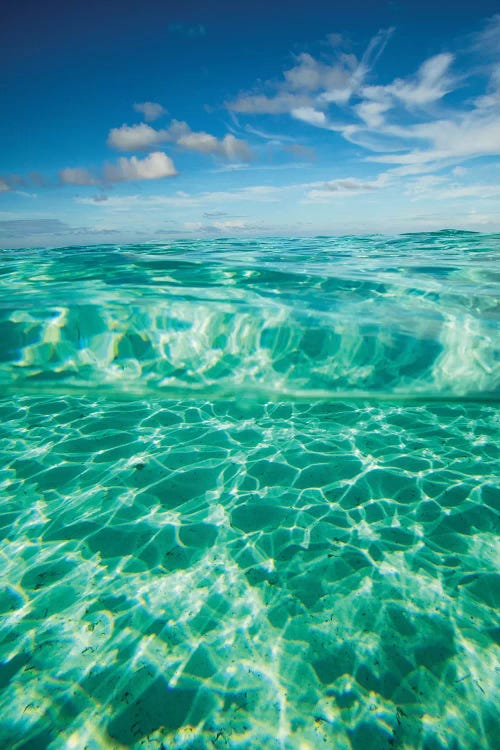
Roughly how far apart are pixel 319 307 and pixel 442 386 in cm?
431

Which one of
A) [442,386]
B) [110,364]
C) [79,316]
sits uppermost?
[79,316]

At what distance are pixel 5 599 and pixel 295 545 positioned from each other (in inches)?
118

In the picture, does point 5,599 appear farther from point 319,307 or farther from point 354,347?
point 354,347

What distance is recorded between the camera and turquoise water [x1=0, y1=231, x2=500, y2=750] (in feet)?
8.40

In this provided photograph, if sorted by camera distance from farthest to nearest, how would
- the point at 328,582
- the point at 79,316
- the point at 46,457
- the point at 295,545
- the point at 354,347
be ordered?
the point at 354,347 → the point at 79,316 → the point at 46,457 → the point at 295,545 → the point at 328,582

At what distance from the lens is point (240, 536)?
4.12 meters

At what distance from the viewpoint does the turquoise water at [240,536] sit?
8.40 ft

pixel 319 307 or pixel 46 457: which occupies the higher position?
pixel 319 307

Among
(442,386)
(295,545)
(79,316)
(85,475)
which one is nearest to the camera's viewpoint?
(295,545)

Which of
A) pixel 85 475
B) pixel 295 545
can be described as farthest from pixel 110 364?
pixel 295 545

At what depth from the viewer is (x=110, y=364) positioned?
10375mm

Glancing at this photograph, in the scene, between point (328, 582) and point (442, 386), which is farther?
point (442, 386)

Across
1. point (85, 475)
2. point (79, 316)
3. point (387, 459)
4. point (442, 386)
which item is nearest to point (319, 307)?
point (442, 386)

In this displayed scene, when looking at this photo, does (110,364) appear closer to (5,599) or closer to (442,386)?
(5,599)
